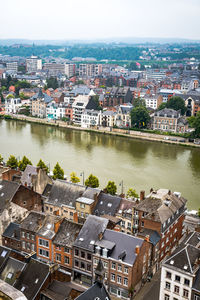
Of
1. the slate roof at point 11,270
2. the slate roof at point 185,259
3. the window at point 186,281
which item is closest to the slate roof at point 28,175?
the slate roof at point 11,270

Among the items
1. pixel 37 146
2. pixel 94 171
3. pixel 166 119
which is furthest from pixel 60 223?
pixel 166 119

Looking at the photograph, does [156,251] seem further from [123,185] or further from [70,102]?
[70,102]

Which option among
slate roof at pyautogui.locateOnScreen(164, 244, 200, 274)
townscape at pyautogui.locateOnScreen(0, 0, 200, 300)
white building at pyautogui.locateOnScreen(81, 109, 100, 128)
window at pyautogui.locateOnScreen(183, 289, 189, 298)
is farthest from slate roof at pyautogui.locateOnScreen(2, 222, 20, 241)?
white building at pyautogui.locateOnScreen(81, 109, 100, 128)

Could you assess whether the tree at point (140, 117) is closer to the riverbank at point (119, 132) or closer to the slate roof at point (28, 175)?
the riverbank at point (119, 132)

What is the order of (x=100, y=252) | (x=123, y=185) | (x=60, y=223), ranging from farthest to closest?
(x=123, y=185) < (x=60, y=223) < (x=100, y=252)

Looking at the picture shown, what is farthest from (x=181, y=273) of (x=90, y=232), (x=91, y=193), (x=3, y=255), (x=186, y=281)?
(x=91, y=193)

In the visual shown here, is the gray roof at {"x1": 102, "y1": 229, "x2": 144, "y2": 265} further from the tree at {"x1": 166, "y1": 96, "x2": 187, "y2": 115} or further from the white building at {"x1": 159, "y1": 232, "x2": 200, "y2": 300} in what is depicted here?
the tree at {"x1": 166, "y1": 96, "x2": 187, "y2": 115}

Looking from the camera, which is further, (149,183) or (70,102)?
(70,102)
